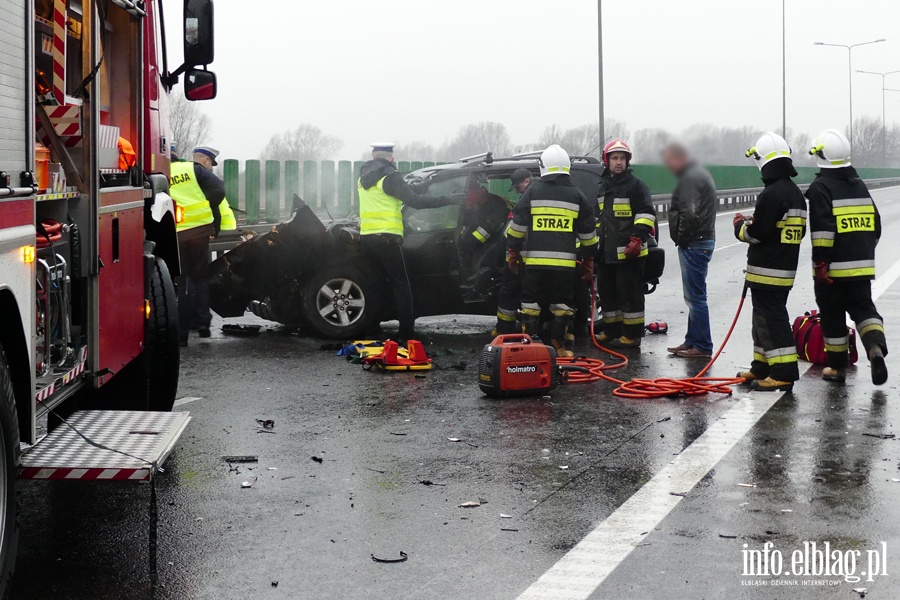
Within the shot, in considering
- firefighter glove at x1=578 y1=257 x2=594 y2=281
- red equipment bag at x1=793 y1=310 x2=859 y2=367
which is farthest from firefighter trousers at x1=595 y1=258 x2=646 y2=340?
red equipment bag at x1=793 y1=310 x2=859 y2=367

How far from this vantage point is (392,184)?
33.3 ft

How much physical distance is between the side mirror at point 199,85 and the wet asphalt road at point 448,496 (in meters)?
2.02

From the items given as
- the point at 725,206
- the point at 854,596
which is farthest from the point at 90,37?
the point at 725,206

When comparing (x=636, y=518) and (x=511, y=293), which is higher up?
(x=511, y=293)

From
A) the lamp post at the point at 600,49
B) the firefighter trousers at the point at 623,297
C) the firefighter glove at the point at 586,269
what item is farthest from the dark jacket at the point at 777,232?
the lamp post at the point at 600,49

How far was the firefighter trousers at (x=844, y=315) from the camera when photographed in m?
8.47

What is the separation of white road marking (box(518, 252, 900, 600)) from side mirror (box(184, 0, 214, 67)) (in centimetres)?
364

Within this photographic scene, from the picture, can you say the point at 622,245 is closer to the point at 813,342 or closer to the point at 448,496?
the point at 813,342

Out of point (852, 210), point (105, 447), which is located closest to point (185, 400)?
point (105, 447)

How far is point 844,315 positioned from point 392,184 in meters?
3.94

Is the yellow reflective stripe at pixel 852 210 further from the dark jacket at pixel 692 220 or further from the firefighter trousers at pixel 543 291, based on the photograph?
the firefighter trousers at pixel 543 291

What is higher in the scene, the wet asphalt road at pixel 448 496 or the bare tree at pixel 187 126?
the bare tree at pixel 187 126

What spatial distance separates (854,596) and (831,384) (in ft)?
15.1

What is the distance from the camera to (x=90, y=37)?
5191 millimetres
